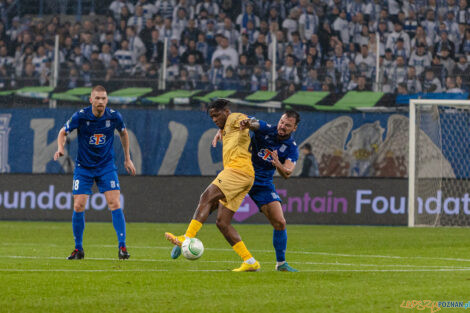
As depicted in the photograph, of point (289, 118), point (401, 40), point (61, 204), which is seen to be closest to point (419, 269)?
point (289, 118)

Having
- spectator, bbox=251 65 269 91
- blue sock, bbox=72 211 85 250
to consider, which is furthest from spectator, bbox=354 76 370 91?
blue sock, bbox=72 211 85 250

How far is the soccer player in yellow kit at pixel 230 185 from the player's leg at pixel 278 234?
262 millimetres

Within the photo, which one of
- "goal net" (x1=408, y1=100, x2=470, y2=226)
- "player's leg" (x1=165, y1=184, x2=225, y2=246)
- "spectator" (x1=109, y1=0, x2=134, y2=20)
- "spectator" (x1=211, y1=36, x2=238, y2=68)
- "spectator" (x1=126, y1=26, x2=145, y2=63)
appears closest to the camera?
"player's leg" (x1=165, y1=184, x2=225, y2=246)

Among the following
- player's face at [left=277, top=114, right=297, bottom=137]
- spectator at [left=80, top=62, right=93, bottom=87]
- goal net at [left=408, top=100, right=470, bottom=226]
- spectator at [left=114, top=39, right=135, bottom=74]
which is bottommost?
goal net at [left=408, top=100, right=470, bottom=226]

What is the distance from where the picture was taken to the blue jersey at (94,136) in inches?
434

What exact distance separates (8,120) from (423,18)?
10.4 meters

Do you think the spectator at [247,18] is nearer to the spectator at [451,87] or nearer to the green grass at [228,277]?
the spectator at [451,87]

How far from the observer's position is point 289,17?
77.1ft

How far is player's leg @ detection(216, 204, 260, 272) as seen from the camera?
9.03 m

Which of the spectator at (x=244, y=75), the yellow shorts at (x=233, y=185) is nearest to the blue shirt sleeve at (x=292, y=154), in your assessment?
the yellow shorts at (x=233, y=185)

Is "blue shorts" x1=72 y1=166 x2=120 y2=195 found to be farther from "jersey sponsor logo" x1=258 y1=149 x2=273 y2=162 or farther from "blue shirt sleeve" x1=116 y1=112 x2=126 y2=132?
"jersey sponsor logo" x1=258 y1=149 x2=273 y2=162

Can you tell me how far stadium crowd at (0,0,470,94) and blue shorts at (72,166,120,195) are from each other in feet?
28.4

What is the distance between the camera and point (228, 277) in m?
8.44

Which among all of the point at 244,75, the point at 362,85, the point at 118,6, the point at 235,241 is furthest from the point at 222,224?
the point at 118,6
